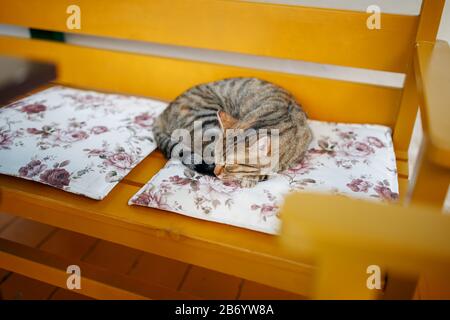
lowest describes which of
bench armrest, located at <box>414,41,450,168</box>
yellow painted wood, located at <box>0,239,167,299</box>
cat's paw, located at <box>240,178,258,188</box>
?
yellow painted wood, located at <box>0,239,167,299</box>

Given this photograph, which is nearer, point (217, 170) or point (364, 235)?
point (364, 235)

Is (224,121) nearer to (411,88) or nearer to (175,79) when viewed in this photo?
(175,79)

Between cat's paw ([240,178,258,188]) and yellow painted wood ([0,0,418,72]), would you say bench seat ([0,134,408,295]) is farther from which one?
yellow painted wood ([0,0,418,72])

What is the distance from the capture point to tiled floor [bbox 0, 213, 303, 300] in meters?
1.33

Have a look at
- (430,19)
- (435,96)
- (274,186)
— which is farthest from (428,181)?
(430,19)

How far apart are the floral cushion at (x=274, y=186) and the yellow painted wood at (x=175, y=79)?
0.64 feet

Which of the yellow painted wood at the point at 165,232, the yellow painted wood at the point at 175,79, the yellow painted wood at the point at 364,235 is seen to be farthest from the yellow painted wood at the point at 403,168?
the yellow painted wood at the point at 364,235

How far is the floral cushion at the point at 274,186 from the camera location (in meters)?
0.91

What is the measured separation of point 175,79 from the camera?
4.99 feet

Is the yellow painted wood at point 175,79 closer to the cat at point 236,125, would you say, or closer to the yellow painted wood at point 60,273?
the cat at point 236,125

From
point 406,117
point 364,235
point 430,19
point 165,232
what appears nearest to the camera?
point 364,235

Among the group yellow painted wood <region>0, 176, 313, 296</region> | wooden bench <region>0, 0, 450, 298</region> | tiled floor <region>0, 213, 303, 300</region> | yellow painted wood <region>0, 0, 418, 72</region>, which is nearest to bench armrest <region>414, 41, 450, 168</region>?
wooden bench <region>0, 0, 450, 298</region>

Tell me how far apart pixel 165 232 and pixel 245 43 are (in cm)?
80

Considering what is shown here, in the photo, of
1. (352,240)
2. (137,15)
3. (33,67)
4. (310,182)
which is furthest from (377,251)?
(137,15)
